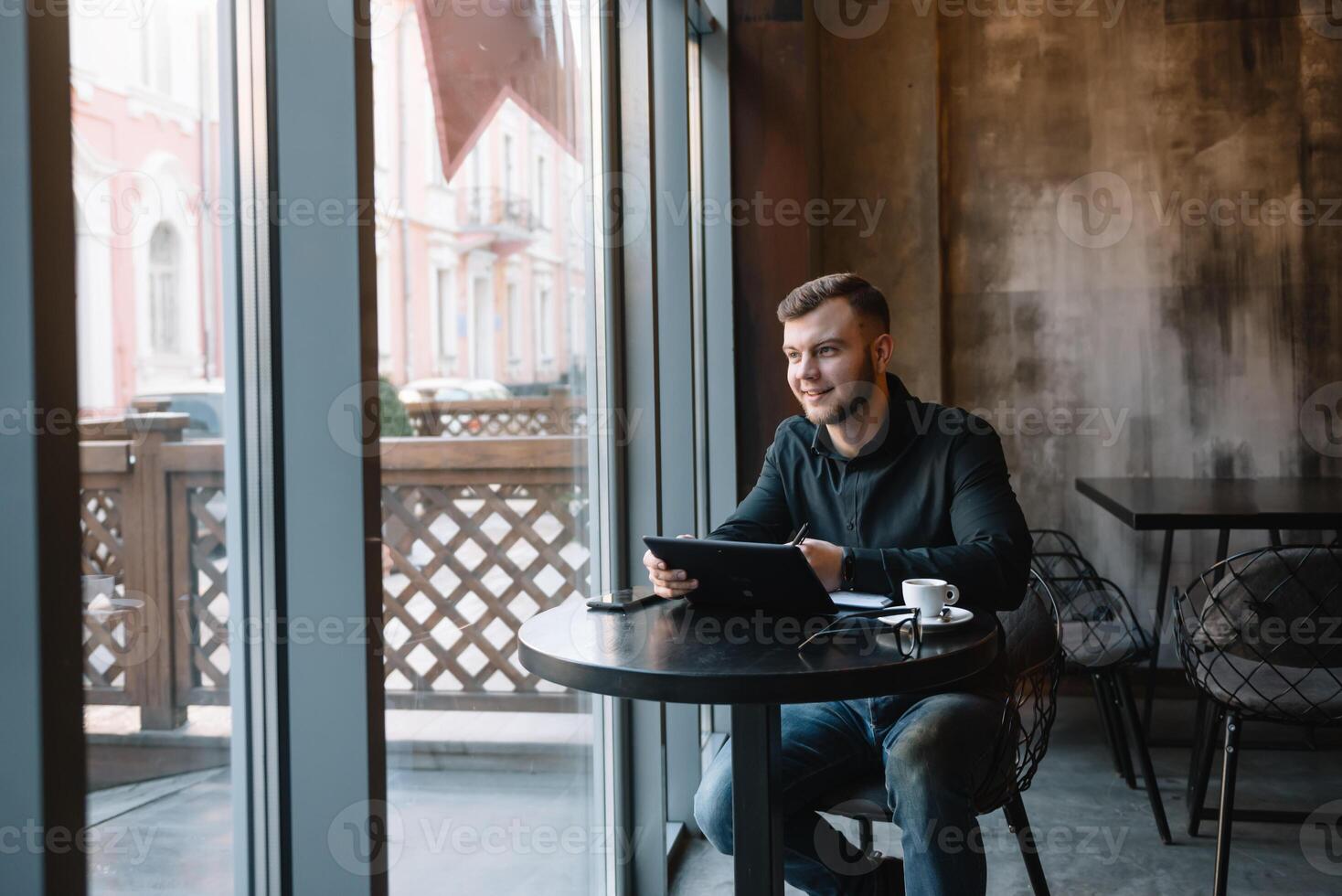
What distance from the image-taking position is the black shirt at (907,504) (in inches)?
70.0

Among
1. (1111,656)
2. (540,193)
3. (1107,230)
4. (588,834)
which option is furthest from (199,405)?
(1107,230)

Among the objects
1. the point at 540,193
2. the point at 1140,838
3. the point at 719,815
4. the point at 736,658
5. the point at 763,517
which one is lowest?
the point at 1140,838

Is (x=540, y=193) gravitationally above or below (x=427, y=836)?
above

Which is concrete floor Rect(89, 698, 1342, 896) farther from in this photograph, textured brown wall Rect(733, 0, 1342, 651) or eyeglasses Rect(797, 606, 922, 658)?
textured brown wall Rect(733, 0, 1342, 651)

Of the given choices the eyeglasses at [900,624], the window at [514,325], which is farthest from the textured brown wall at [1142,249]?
the eyeglasses at [900,624]

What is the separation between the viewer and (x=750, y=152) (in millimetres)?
3463

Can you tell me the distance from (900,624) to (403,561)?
0.67 meters

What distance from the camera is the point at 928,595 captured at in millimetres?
1594

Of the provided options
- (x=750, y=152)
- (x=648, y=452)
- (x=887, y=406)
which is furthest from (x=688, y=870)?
(x=750, y=152)

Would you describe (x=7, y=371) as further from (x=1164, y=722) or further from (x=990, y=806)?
(x=1164, y=722)

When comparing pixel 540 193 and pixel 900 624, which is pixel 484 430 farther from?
pixel 900 624

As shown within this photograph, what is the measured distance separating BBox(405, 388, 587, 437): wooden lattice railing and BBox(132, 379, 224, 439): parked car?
349 mm

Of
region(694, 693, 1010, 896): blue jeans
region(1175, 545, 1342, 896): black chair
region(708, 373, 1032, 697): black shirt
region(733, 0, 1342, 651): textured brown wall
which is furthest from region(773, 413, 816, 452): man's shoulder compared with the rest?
region(733, 0, 1342, 651): textured brown wall

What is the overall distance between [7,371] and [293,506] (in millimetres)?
467
